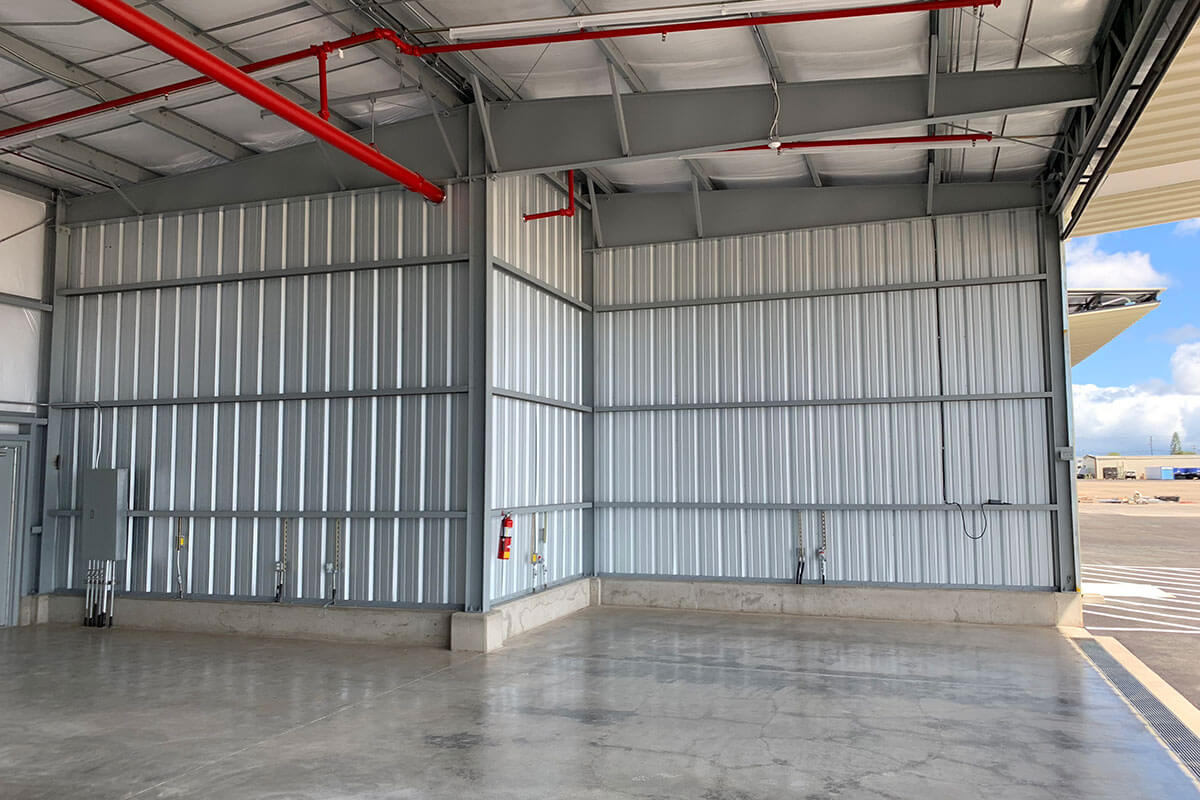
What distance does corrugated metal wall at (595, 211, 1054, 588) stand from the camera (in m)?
15.1

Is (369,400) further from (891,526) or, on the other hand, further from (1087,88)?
(1087,88)

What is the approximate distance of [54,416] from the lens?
1596 centimetres

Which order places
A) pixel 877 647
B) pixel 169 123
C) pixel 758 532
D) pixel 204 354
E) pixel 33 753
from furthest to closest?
pixel 758 532 < pixel 204 354 < pixel 169 123 < pixel 877 647 < pixel 33 753

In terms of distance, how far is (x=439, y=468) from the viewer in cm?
1355

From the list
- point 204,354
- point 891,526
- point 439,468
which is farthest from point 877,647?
point 204,354

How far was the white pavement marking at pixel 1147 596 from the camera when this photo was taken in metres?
14.9

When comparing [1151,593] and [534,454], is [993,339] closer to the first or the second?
[1151,593]

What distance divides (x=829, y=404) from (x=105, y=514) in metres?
12.7

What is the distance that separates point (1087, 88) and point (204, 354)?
45.2ft

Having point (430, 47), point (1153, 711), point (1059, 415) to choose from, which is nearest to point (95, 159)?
point (430, 47)

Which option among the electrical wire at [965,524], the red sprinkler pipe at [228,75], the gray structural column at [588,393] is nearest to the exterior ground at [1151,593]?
the electrical wire at [965,524]

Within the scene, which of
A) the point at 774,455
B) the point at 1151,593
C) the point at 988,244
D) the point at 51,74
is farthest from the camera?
the point at 1151,593

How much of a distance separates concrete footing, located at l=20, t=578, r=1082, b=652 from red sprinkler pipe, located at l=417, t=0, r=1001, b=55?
25.2 ft

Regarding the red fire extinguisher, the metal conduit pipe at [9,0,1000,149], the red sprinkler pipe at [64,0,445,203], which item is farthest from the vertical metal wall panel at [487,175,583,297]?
the red fire extinguisher
